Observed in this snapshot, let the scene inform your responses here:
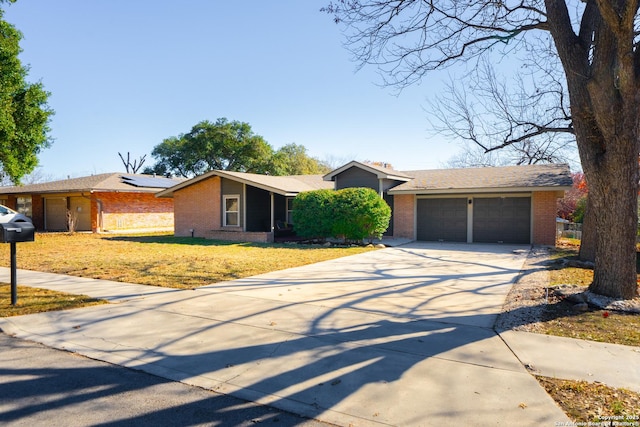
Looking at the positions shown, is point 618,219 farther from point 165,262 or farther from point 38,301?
point 165,262

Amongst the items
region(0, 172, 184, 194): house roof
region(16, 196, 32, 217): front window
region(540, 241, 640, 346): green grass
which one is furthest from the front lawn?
region(16, 196, 32, 217): front window

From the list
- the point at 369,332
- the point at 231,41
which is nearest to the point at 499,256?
the point at 369,332

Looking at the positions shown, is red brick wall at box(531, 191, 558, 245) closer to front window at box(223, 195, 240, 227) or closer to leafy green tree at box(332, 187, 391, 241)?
leafy green tree at box(332, 187, 391, 241)

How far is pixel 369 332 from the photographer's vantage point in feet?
→ 16.7

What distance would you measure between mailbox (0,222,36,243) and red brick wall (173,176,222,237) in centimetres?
1357

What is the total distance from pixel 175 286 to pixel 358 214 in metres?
9.48

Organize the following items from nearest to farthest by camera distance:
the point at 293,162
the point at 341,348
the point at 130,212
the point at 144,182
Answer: the point at 341,348
the point at 130,212
the point at 144,182
the point at 293,162

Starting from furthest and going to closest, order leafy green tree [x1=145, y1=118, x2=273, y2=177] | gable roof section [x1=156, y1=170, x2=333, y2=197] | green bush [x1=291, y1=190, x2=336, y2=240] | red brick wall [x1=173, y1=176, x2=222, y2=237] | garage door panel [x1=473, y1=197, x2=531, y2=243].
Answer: leafy green tree [x1=145, y1=118, x2=273, y2=177], red brick wall [x1=173, y1=176, x2=222, y2=237], gable roof section [x1=156, y1=170, x2=333, y2=197], garage door panel [x1=473, y1=197, x2=531, y2=243], green bush [x1=291, y1=190, x2=336, y2=240]

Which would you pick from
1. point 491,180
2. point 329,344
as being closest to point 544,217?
point 491,180

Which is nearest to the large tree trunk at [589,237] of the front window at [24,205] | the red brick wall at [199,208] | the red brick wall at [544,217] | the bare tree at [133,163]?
the red brick wall at [544,217]

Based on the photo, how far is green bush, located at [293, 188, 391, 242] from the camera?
16172 millimetres

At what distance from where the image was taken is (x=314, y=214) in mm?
16766

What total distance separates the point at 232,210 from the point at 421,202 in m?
9.62

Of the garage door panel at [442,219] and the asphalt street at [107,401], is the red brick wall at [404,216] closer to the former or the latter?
the garage door panel at [442,219]
